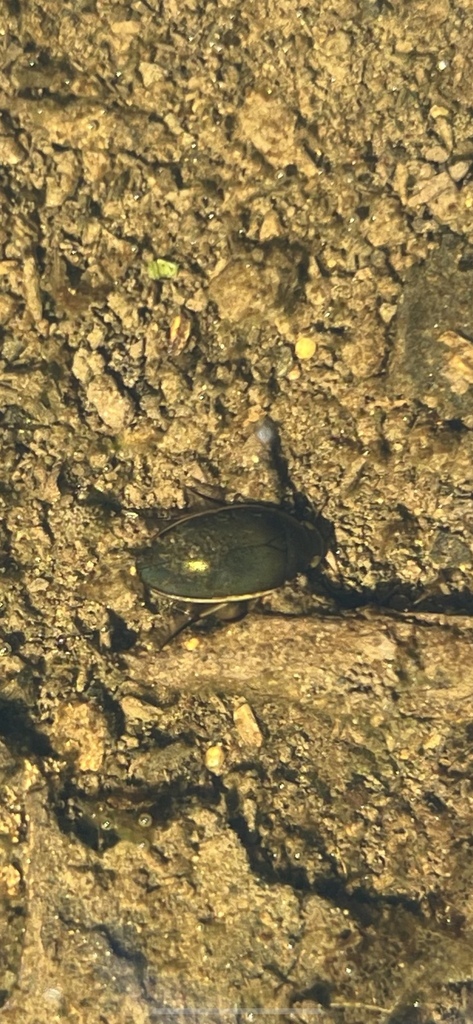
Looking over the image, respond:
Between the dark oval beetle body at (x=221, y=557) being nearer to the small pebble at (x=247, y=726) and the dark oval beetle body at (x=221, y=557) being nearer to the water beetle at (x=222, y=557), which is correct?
the water beetle at (x=222, y=557)

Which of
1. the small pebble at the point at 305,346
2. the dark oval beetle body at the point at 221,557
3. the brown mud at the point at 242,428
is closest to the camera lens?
the dark oval beetle body at the point at 221,557

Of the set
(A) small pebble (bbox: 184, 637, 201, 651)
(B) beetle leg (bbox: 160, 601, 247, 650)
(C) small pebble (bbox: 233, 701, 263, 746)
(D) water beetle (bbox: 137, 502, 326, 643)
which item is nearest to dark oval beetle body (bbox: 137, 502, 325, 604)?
(D) water beetle (bbox: 137, 502, 326, 643)

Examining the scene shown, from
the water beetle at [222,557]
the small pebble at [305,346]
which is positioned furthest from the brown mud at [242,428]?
the water beetle at [222,557]

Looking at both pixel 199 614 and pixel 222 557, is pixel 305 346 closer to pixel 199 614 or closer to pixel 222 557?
pixel 222 557

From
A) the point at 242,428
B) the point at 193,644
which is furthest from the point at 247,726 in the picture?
the point at 242,428

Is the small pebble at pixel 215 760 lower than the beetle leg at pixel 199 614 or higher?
lower

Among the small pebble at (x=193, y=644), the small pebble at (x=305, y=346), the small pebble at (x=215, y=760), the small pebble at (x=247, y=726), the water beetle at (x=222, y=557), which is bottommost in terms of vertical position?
the small pebble at (x=215, y=760)
